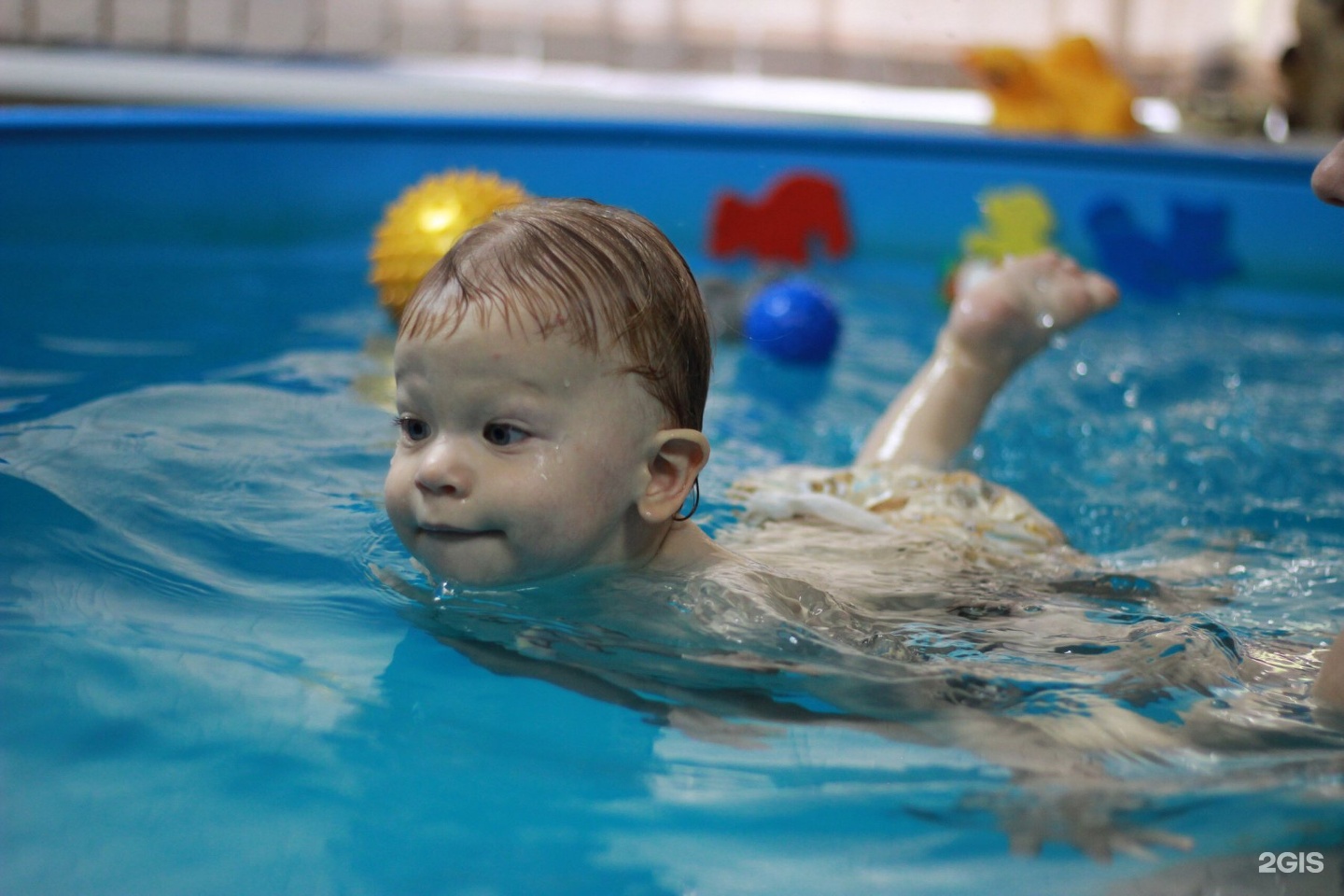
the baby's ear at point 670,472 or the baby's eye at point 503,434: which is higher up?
the baby's eye at point 503,434

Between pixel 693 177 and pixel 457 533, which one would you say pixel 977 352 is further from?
pixel 693 177

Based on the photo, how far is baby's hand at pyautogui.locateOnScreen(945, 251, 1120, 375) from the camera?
228cm

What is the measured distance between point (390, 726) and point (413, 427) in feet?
1.01

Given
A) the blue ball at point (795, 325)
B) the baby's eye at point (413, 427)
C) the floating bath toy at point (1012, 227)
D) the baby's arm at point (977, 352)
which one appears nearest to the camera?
the baby's eye at point (413, 427)

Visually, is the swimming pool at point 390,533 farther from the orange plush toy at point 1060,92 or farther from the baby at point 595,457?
the orange plush toy at point 1060,92

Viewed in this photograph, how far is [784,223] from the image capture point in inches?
162


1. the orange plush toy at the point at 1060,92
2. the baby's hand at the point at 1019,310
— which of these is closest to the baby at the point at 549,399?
the baby's hand at the point at 1019,310

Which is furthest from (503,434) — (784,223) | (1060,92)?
(1060,92)

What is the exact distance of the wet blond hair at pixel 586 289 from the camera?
138 centimetres

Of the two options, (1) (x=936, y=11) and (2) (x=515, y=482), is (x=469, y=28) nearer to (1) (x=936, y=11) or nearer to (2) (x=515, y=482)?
(1) (x=936, y=11)

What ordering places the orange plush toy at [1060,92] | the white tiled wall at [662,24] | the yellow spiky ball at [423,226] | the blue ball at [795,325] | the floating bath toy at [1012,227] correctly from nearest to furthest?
the yellow spiky ball at [423,226] → the blue ball at [795,325] → the floating bath toy at [1012,227] → the orange plush toy at [1060,92] → the white tiled wall at [662,24]

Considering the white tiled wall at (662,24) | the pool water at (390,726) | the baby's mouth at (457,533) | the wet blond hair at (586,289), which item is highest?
the white tiled wall at (662,24)

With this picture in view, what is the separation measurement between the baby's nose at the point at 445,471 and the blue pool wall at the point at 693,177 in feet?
9.05

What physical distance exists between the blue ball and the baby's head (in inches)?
63.9
